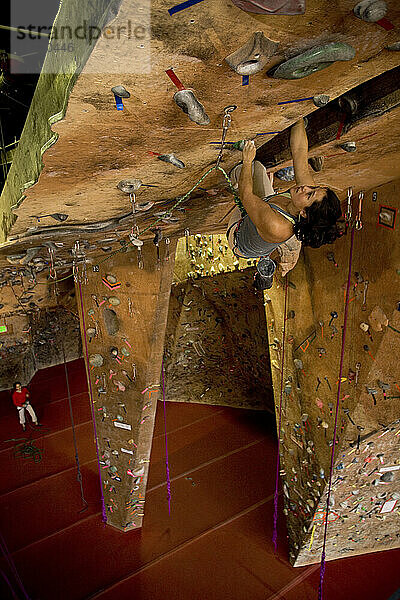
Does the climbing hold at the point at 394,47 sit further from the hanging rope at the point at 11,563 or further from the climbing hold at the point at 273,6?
the hanging rope at the point at 11,563

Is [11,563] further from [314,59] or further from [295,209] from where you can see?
[314,59]

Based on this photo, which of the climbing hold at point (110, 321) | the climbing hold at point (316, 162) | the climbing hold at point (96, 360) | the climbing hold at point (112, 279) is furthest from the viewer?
the climbing hold at point (96, 360)

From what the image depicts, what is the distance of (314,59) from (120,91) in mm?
410

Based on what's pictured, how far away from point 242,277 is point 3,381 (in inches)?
189

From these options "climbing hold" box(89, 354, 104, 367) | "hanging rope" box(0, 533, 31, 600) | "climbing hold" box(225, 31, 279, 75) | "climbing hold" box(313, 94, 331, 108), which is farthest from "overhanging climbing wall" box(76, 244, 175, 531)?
"climbing hold" box(225, 31, 279, 75)

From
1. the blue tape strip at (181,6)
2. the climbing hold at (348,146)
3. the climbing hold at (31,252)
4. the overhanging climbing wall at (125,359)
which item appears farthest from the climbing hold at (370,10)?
the overhanging climbing wall at (125,359)

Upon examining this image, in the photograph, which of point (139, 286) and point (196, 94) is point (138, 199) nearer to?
point (196, 94)

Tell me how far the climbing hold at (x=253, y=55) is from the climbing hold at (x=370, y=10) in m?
0.15

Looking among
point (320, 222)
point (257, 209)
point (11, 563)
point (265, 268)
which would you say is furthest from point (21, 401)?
point (320, 222)

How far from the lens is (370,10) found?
787 millimetres

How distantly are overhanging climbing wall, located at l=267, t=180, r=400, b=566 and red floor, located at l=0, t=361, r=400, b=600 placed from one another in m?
0.34

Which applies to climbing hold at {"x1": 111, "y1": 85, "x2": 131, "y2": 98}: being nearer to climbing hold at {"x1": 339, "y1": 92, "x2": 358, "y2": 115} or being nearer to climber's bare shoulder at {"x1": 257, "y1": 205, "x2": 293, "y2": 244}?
climber's bare shoulder at {"x1": 257, "y1": 205, "x2": 293, "y2": 244}

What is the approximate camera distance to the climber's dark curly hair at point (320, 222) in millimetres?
1274

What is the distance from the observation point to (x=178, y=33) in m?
0.78
